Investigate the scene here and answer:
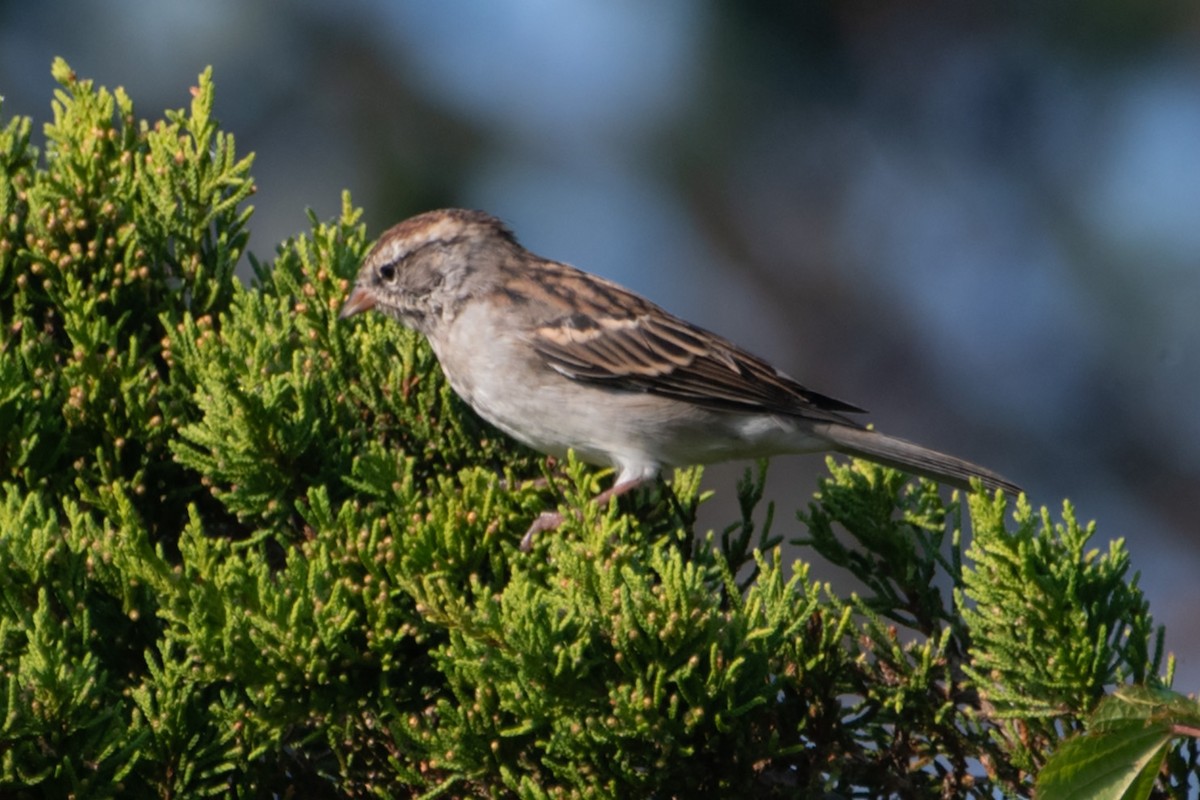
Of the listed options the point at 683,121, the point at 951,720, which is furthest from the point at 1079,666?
the point at 683,121

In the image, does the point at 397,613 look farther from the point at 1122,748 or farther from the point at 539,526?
the point at 1122,748

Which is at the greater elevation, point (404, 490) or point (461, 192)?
point (461, 192)

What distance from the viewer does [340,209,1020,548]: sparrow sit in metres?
4.16

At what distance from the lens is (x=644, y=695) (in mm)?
2568

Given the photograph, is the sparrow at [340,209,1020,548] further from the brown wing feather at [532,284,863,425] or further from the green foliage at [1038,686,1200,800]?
the green foliage at [1038,686,1200,800]

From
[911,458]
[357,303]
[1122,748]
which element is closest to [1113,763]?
[1122,748]

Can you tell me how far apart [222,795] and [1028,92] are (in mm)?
5001

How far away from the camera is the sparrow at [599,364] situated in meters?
4.16

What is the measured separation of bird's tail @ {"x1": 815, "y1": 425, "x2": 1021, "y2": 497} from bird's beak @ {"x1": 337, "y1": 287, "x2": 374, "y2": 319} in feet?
4.85

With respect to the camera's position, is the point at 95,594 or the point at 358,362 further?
the point at 358,362

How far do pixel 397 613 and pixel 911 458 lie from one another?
177 centimetres

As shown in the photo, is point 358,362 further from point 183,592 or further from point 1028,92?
point 1028,92

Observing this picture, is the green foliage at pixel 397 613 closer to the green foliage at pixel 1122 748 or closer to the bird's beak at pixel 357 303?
the green foliage at pixel 1122 748

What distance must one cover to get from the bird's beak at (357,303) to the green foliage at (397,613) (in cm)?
30
